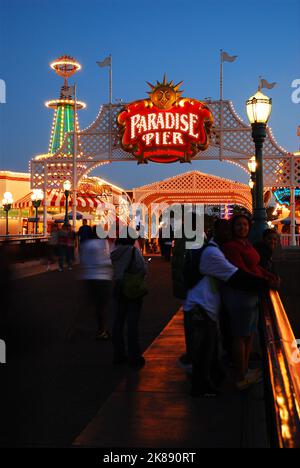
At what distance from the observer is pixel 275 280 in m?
5.17

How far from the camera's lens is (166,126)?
77.4 ft

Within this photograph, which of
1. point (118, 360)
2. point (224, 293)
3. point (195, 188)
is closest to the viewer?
point (224, 293)

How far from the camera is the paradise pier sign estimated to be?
23.4 meters

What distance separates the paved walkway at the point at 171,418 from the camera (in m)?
4.37

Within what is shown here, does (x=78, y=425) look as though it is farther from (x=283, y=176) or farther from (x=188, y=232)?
(x=283, y=176)

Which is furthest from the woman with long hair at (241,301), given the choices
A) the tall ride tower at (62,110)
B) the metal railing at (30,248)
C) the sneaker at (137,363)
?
the tall ride tower at (62,110)

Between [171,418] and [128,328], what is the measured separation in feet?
6.86

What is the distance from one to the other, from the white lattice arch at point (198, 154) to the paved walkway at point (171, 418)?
17709 millimetres

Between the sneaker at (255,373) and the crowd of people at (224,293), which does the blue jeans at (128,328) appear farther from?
the sneaker at (255,373)

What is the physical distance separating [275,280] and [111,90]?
839 inches

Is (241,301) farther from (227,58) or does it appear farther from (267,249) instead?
(227,58)

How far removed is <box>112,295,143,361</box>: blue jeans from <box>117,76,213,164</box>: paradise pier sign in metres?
16.9

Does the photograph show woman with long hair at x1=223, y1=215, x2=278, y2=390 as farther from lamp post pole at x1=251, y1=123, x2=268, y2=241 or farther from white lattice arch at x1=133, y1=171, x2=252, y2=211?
white lattice arch at x1=133, y1=171, x2=252, y2=211

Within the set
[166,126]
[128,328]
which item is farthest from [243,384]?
[166,126]
